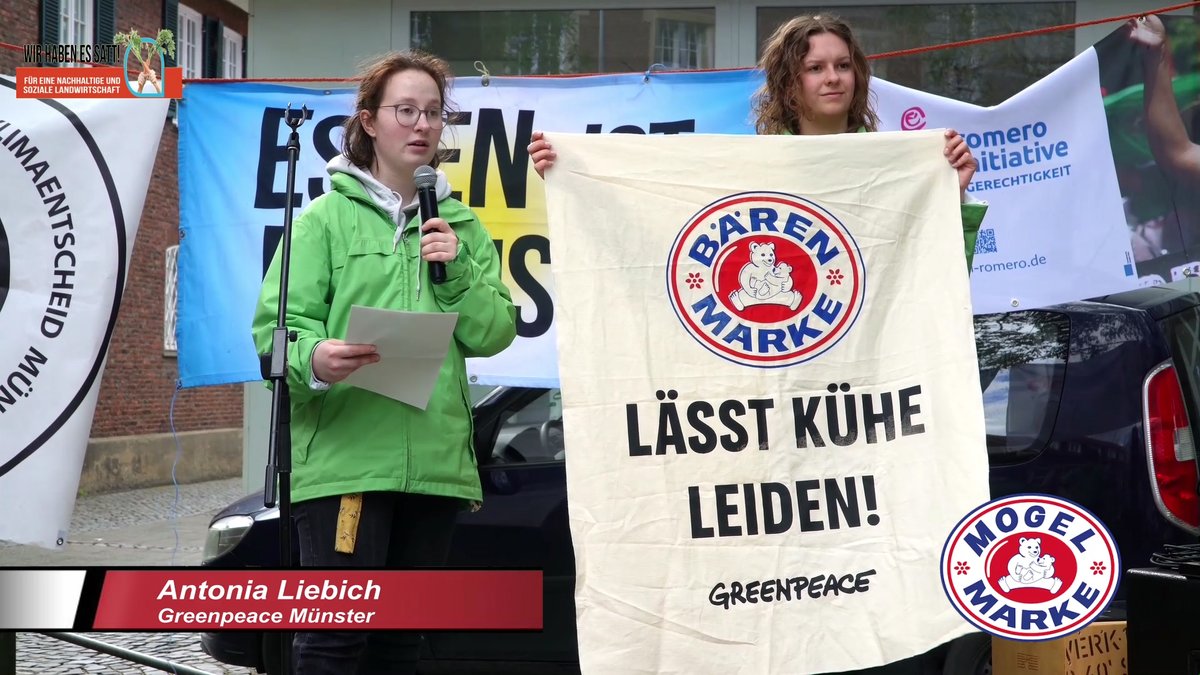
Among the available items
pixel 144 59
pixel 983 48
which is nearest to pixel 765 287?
pixel 144 59

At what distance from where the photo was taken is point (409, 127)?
130 inches

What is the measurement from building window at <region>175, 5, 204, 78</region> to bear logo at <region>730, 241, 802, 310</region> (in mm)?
15647

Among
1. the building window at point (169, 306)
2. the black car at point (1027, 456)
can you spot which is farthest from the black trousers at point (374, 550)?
the building window at point (169, 306)

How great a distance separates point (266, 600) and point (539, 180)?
215cm

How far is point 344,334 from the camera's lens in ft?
10.5

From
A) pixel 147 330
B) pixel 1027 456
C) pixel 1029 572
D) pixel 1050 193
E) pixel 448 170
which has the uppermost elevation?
pixel 448 170

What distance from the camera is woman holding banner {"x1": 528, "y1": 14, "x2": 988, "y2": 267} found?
3.35 m

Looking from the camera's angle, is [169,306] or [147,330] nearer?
[147,330]

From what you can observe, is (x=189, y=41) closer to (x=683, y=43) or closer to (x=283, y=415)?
(x=683, y=43)

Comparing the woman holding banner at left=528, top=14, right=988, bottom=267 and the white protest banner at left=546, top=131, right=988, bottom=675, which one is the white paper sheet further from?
the woman holding banner at left=528, top=14, right=988, bottom=267

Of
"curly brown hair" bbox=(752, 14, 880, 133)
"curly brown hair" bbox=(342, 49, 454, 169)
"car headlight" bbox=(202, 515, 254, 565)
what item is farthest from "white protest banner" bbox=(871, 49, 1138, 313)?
"car headlight" bbox=(202, 515, 254, 565)

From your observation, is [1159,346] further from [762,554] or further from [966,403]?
[762,554]

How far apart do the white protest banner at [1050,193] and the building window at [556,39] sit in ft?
8.44

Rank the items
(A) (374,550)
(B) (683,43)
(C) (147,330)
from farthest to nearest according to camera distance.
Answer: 1. (C) (147,330)
2. (B) (683,43)
3. (A) (374,550)
